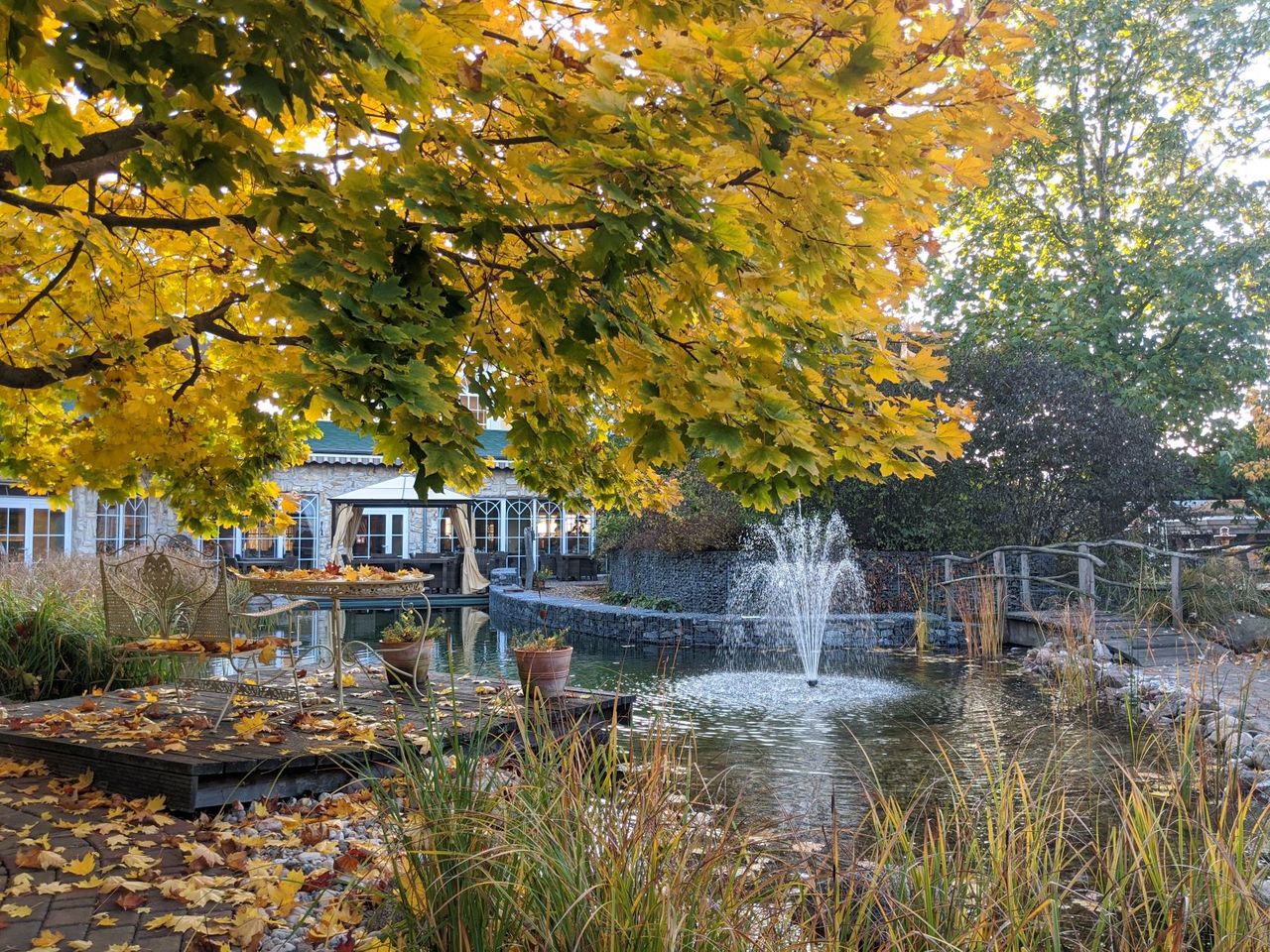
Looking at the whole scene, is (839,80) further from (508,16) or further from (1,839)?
(1,839)

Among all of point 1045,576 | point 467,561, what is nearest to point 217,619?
point 1045,576

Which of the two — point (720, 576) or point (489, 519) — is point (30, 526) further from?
point (720, 576)

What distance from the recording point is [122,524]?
19.2m

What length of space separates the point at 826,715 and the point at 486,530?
1600cm

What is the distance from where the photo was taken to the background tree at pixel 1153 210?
16.4m

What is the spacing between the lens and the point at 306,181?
2186mm

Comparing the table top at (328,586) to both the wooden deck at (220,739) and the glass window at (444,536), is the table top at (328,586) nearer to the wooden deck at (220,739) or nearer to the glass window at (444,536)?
the wooden deck at (220,739)

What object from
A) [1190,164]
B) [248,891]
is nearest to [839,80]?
[248,891]

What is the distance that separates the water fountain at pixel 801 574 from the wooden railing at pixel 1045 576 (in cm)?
142

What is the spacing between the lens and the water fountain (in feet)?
44.7

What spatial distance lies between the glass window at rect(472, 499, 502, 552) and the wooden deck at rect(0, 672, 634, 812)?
17.0m

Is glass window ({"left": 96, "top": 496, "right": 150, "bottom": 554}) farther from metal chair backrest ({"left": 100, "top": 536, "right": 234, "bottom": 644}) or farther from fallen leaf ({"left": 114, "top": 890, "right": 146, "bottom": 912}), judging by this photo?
fallen leaf ({"left": 114, "top": 890, "right": 146, "bottom": 912})

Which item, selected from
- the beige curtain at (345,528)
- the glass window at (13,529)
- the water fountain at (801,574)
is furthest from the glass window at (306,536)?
the water fountain at (801,574)

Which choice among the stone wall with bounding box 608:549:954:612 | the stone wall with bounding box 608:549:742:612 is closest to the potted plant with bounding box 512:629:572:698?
the stone wall with bounding box 608:549:954:612
